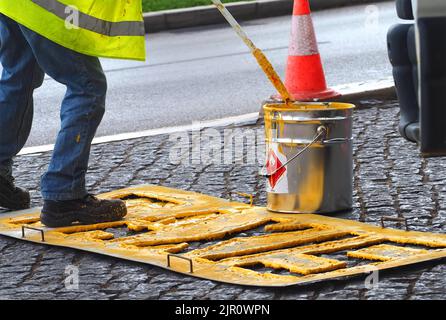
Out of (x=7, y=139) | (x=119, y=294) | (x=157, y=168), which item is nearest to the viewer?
(x=119, y=294)

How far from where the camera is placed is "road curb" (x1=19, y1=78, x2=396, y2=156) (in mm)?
8188

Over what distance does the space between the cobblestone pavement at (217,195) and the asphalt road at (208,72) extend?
1.20m

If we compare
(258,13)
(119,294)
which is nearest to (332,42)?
(258,13)

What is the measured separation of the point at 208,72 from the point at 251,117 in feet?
9.63

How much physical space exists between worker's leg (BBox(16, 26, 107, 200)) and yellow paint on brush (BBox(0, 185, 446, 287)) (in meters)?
0.21

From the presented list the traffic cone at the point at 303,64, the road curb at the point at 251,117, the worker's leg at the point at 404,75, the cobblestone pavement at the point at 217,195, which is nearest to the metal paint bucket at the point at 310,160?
the cobblestone pavement at the point at 217,195

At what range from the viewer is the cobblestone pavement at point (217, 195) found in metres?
4.63

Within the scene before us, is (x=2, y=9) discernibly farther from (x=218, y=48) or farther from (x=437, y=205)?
(x=218, y=48)

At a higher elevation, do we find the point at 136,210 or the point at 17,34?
the point at 17,34

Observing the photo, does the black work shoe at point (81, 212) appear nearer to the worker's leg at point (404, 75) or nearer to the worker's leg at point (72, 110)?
the worker's leg at point (72, 110)

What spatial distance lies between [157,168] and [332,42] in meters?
6.17

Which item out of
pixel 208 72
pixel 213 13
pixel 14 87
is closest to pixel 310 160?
pixel 14 87

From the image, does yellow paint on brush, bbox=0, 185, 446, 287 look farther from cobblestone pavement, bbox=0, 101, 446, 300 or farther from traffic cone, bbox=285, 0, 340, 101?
traffic cone, bbox=285, 0, 340, 101

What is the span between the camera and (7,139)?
6.18m
